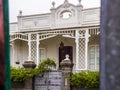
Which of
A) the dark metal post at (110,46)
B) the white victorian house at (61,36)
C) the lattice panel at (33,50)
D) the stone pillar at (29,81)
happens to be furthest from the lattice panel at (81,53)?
the dark metal post at (110,46)

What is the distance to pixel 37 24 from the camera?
20516 millimetres

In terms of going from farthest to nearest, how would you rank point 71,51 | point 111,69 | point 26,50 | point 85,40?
point 26,50, point 71,51, point 85,40, point 111,69

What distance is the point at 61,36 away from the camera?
806 inches

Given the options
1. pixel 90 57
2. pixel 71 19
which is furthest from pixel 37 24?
pixel 90 57

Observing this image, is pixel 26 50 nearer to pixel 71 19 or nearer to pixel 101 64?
pixel 71 19

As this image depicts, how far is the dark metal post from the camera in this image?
122 centimetres

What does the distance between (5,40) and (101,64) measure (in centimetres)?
35

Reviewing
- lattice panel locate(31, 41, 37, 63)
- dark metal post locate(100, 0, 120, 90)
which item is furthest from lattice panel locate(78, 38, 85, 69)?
dark metal post locate(100, 0, 120, 90)

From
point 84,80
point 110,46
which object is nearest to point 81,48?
point 84,80

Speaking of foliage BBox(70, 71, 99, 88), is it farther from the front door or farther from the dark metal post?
the dark metal post

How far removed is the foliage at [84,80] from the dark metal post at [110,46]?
12823 millimetres

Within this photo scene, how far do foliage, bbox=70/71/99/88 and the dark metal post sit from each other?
12.8 metres

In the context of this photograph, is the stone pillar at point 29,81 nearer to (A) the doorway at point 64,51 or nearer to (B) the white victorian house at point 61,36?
(B) the white victorian house at point 61,36

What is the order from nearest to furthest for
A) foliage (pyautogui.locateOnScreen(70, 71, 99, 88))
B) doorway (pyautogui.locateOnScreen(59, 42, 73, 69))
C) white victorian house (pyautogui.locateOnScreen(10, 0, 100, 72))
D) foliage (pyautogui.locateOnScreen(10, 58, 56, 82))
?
foliage (pyautogui.locateOnScreen(70, 71, 99, 88)), foliage (pyautogui.locateOnScreen(10, 58, 56, 82)), white victorian house (pyautogui.locateOnScreen(10, 0, 100, 72)), doorway (pyautogui.locateOnScreen(59, 42, 73, 69))
